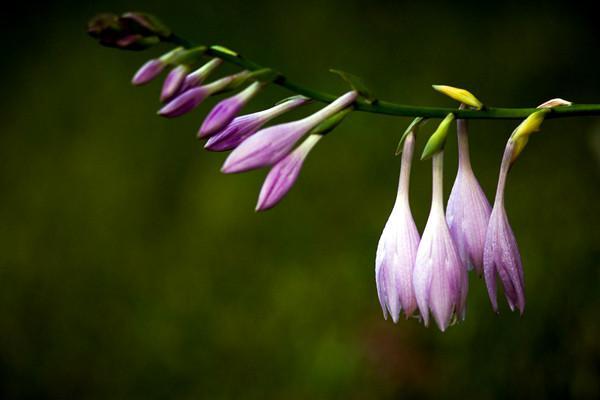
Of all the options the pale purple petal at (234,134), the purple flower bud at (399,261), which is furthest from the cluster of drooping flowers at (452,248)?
the pale purple petal at (234,134)

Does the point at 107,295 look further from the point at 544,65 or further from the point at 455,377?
the point at 544,65

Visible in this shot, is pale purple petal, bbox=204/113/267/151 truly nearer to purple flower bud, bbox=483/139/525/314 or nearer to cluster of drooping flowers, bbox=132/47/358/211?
cluster of drooping flowers, bbox=132/47/358/211

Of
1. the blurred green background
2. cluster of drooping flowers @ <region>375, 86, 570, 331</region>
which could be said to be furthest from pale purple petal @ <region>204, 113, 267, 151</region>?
the blurred green background

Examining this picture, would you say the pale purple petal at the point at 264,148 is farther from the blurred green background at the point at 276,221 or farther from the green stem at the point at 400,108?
the blurred green background at the point at 276,221

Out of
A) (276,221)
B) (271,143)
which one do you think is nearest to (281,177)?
(271,143)

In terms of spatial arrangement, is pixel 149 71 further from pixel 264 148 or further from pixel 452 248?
pixel 452 248

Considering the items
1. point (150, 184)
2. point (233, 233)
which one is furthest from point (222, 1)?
point (233, 233)
